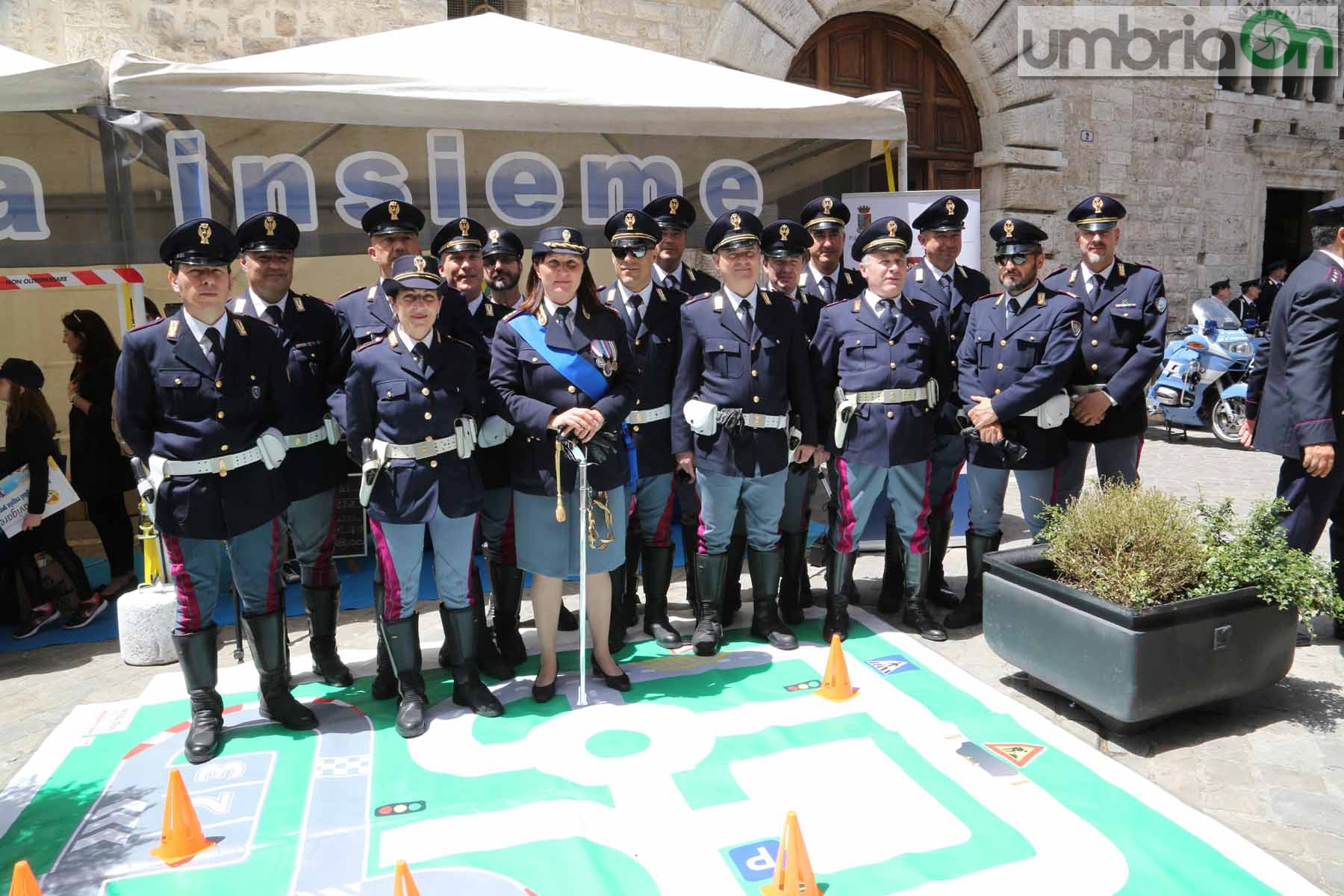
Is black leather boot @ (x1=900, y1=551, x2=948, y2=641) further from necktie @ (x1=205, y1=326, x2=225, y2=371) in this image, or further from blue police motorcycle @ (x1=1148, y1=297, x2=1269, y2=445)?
blue police motorcycle @ (x1=1148, y1=297, x2=1269, y2=445)

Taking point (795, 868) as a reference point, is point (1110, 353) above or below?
above

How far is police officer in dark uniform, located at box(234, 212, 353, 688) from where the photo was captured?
13.3ft

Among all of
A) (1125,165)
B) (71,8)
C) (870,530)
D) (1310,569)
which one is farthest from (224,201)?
(1125,165)

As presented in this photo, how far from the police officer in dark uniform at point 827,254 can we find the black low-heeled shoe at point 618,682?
7.68 feet

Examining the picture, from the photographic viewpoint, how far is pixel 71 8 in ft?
24.9

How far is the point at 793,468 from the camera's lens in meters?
4.70

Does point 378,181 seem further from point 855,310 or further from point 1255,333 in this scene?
point 1255,333

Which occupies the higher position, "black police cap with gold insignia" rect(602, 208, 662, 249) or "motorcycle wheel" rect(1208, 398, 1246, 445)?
"black police cap with gold insignia" rect(602, 208, 662, 249)

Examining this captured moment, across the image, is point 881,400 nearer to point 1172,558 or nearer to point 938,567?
point 938,567

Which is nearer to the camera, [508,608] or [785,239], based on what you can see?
[508,608]

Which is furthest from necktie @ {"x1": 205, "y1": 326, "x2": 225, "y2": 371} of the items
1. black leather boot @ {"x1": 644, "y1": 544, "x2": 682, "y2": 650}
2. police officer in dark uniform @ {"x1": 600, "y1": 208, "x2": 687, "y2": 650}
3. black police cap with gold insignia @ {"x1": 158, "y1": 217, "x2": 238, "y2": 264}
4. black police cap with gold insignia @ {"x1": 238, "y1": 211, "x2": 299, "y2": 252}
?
black leather boot @ {"x1": 644, "y1": 544, "x2": 682, "y2": 650}

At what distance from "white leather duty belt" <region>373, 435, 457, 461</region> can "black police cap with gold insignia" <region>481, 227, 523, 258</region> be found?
138cm

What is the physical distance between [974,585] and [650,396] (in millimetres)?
2024

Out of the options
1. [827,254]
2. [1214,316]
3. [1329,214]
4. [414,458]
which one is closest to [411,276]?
[414,458]
